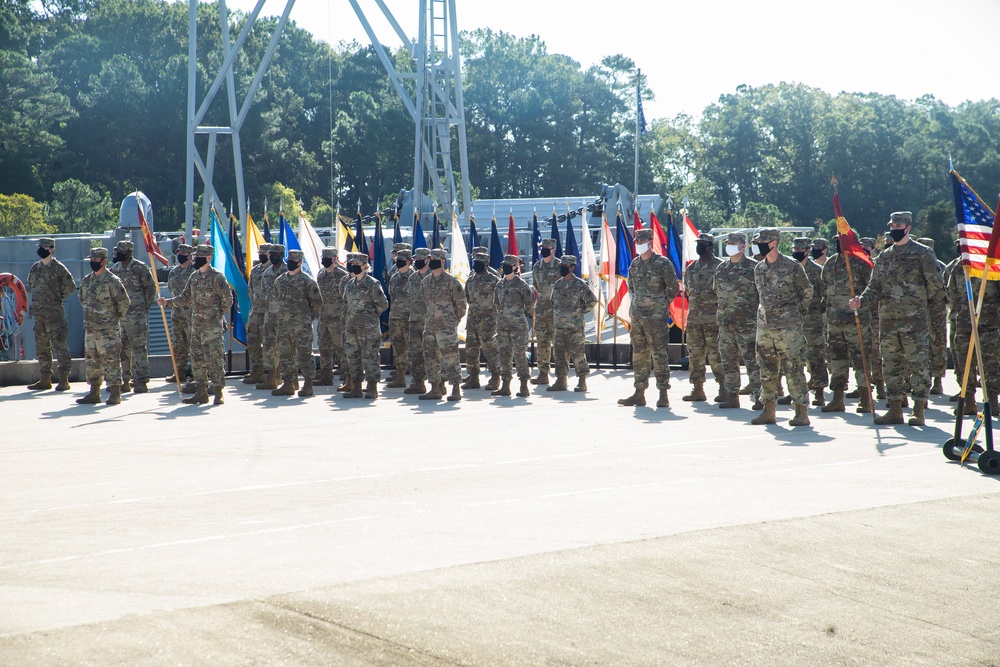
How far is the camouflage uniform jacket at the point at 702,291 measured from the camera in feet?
47.2

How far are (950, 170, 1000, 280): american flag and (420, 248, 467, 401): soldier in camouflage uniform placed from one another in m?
7.19

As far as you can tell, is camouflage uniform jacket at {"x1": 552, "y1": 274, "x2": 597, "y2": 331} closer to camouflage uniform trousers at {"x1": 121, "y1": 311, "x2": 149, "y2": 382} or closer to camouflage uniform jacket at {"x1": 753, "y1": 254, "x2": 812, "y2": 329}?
camouflage uniform jacket at {"x1": 753, "y1": 254, "x2": 812, "y2": 329}

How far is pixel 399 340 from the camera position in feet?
55.7

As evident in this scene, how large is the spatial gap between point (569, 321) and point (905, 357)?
5293mm

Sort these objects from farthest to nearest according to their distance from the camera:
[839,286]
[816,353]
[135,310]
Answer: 1. [135,310]
2. [816,353]
3. [839,286]

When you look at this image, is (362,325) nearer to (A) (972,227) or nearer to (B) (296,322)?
(B) (296,322)

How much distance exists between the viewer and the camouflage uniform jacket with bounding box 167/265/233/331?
14617 millimetres

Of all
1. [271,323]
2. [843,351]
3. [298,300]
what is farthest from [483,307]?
[843,351]

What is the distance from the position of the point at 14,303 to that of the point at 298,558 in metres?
15.6

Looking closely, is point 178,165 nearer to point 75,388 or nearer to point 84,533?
point 75,388

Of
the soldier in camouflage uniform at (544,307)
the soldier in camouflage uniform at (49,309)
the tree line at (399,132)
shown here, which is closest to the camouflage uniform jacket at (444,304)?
the soldier in camouflage uniform at (544,307)

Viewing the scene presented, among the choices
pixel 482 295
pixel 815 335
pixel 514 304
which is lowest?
pixel 815 335

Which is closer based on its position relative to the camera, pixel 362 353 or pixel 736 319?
pixel 736 319

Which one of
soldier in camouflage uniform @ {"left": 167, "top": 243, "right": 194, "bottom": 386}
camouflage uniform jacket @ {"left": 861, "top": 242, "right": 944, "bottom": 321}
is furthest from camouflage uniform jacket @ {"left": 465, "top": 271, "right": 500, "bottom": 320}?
camouflage uniform jacket @ {"left": 861, "top": 242, "right": 944, "bottom": 321}
